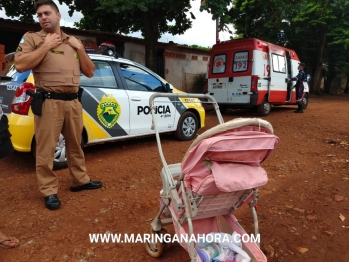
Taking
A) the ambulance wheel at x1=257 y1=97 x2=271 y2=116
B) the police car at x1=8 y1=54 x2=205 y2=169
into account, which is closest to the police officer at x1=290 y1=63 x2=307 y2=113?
the ambulance wheel at x1=257 y1=97 x2=271 y2=116

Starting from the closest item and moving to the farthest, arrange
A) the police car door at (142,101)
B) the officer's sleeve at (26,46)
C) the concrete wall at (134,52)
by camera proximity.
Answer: the officer's sleeve at (26,46)
the police car door at (142,101)
the concrete wall at (134,52)

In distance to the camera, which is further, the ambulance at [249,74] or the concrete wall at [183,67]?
the concrete wall at [183,67]

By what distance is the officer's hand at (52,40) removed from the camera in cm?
278

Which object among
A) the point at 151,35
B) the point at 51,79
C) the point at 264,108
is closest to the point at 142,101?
the point at 51,79

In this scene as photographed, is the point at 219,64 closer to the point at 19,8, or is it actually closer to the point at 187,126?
the point at 187,126

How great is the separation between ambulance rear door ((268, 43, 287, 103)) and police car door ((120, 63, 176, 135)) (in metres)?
5.02

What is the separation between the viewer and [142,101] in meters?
5.05

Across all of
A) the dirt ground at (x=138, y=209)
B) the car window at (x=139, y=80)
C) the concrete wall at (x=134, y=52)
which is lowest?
the dirt ground at (x=138, y=209)

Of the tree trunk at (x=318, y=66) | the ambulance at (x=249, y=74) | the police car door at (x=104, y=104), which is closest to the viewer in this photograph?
the police car door at (x=104, y=104)

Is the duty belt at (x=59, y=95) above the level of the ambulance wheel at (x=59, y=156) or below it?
above

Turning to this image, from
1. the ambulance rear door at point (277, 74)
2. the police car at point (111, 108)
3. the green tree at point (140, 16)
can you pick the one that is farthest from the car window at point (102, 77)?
the ambulance rear door at point (277, 74)

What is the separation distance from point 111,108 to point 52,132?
1640mm

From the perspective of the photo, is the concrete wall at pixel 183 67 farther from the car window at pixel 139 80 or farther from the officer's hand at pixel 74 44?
the officer's hand at pixel 74 44

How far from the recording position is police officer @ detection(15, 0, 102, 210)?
2.81 meters
